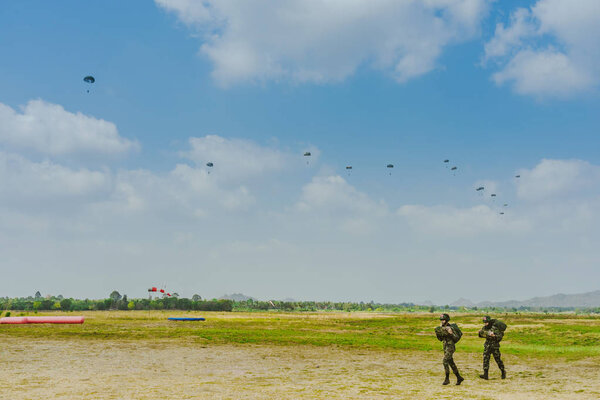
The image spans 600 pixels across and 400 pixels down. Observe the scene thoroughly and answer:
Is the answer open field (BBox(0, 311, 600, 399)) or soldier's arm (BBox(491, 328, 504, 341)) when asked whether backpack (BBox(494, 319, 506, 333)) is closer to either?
soldier's arm (BBox(491, 328, 504, 341))

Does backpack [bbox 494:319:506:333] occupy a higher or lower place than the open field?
higher

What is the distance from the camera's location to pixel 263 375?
786 inches

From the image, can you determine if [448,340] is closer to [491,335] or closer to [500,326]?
[491,335]

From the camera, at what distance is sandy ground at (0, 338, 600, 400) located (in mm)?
15422

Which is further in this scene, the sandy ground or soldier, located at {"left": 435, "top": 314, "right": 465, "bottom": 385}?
soldier, located at {"left": 435, "top": 314, "right": 465, "bottom": 385}

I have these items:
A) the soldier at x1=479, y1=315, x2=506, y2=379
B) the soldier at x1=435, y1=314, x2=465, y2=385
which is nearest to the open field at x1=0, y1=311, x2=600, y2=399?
the soldier at x1=435, y1=314, x2=465, y2=385

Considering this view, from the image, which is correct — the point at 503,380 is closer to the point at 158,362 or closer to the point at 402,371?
the point at 402,371

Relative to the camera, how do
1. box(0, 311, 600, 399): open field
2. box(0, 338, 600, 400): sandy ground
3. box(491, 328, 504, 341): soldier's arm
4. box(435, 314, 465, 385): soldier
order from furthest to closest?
box(491, 328, 504, 341): soldier's arm < box(435, 314, 465, 385): soldier < box(0, 311, 600, 399): open field < box(0, 338, 600, 400): sandy ground

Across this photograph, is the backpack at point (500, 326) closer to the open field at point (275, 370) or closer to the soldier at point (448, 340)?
the open field at point (275, 370)

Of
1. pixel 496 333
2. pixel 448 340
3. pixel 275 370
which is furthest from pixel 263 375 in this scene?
pixel 496 333

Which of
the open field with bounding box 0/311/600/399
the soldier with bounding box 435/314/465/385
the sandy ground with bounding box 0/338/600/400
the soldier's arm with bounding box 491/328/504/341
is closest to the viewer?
the sandy ground with bounding box 0/338/600/400

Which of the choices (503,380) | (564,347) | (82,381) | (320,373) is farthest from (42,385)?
(564,347)

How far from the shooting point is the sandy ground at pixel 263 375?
50.6ft

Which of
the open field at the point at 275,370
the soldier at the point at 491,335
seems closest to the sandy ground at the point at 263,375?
the open field at the point at 275,370
